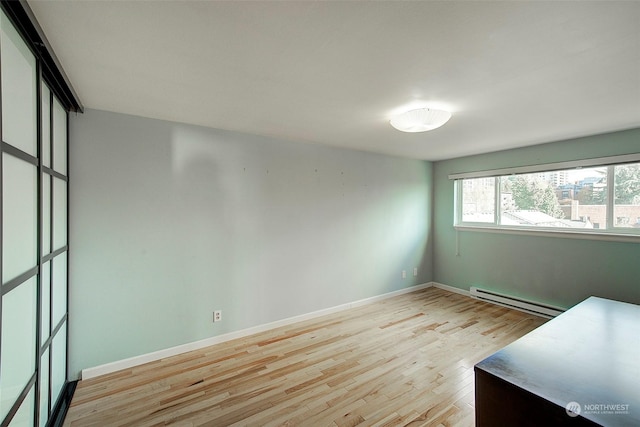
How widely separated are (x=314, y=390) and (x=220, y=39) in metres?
2.47

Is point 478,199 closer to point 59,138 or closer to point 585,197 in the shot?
point 585,197

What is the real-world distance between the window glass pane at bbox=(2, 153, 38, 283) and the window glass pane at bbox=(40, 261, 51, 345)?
9.1 inches

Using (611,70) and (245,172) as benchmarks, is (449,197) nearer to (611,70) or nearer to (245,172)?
(611,70)

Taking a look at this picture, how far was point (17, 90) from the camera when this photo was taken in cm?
124

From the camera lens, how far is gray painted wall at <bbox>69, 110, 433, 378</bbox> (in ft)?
7.56

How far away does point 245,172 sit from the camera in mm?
3051

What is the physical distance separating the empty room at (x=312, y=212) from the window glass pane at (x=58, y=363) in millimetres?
38

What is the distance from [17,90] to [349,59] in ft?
5.35

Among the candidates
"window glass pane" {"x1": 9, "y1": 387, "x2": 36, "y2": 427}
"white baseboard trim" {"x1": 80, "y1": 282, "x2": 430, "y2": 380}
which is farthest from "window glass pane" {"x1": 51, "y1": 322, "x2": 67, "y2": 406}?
"window glass pane" {"x1": 9, "y1": 387, "x2": 36, "y2": 427}

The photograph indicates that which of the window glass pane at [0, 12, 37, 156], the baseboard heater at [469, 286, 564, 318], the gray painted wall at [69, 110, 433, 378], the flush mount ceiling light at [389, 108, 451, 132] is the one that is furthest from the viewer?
the baseboard heater at [469, 286, 564, 318]

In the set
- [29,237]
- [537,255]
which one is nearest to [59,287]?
[29,237]

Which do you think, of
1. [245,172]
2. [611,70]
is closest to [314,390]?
[245,172]

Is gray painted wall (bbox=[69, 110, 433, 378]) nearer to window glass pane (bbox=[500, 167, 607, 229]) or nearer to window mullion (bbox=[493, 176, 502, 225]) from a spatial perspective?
window mullion (bbox=[493, 176, 502, 225])

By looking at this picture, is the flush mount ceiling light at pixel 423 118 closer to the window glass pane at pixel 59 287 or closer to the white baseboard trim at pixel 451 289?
the window glass pane at pixel 59 287
